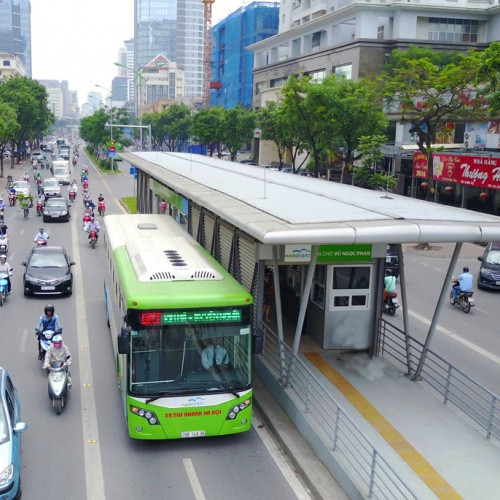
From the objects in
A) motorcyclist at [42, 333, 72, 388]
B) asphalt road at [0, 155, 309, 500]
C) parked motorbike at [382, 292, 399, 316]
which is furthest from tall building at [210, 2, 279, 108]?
motorcyclist at [42, 333, 72, 388]

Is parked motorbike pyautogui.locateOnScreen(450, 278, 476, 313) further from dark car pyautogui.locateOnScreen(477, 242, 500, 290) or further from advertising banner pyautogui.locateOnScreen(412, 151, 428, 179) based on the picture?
advertising banner pyautogui.locateOnScreen(412, 151, 428, 179)

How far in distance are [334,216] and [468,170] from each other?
2888 cm

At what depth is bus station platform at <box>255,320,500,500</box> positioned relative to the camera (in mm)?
9055

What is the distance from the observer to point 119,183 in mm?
66438

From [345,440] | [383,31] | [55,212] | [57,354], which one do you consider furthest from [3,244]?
[383,31]

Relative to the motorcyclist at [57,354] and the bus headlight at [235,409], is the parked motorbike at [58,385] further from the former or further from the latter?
the bus headlight at [235,409]

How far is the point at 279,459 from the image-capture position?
10375mm

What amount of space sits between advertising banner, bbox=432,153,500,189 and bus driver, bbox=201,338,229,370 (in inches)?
1113

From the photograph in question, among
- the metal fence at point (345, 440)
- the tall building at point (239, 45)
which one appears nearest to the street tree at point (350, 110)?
the metal fence at point (345, 440)

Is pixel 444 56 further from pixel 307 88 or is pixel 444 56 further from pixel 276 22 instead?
pixel 276 22

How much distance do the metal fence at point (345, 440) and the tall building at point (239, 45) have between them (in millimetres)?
103253

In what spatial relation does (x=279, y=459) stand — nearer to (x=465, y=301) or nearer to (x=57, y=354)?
(x=57, y=354)

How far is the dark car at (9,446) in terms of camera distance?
827cm

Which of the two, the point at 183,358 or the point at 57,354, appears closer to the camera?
the point at 183,358
